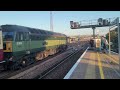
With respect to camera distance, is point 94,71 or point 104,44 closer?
point 94,71

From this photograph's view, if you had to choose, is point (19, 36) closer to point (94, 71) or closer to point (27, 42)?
point (27, 42)

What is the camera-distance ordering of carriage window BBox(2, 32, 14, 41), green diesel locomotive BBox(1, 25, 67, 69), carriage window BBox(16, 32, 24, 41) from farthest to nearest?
carriage window BBox(16, 32, 24, 41) → carriage window BBox(2, 32, 14, 41) → green diesel locomotive BBox(1, 25, 67, 69)

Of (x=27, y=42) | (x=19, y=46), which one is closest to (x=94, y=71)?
(x=19, y=46)

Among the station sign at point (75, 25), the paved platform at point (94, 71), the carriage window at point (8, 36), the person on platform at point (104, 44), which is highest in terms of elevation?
the station sign at point (75, 25)

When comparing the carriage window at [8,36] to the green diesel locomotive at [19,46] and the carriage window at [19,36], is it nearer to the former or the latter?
the green diesel locomotive at [19,46]

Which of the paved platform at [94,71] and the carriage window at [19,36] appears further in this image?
the carriage window at [19,36]

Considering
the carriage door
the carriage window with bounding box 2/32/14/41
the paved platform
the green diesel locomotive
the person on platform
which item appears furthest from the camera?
the person on platform

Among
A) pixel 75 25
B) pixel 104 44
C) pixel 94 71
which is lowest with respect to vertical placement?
pixel 94 71

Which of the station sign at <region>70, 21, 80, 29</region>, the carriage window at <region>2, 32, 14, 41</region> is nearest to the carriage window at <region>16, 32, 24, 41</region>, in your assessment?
the carriage window at <region>2, 32, 14, 41</region>

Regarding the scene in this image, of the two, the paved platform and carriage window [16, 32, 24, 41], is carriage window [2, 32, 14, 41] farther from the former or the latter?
the paved platform

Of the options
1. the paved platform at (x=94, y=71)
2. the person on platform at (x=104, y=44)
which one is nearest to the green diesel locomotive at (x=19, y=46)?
the paved platform at (x=94, y=71)

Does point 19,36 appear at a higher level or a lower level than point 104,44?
higher

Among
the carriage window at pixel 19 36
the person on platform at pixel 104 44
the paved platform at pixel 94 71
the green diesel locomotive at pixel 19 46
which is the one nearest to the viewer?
the paved platform at pixel 94 71

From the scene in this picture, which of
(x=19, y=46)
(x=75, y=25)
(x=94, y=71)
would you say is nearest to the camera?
(x=94, y=71)
